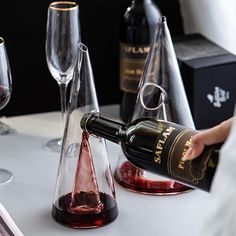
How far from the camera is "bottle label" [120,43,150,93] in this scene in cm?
152

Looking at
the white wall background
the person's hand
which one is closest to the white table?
the person's hand

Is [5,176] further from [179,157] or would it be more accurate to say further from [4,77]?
[179,157]

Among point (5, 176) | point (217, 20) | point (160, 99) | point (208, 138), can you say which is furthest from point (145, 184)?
point (217, 20)

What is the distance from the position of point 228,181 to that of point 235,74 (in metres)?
0.87

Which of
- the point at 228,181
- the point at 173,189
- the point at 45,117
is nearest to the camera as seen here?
the point at 228,181

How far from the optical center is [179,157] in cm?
102

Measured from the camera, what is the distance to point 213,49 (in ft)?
5.27

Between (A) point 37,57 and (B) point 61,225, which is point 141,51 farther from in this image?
(B) point 61,225

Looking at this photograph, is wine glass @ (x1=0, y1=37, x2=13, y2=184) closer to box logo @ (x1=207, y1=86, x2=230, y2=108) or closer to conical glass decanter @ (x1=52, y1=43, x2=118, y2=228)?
conical glass decanter @ (x1=52, y1=43, x2=118, y2=228)

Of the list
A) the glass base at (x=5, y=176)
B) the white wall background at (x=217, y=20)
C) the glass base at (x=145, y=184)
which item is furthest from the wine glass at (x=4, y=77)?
the white wall background at (x=217, y=20)

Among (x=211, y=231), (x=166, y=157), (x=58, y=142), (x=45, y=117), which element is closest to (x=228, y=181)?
(x=211, y=231)

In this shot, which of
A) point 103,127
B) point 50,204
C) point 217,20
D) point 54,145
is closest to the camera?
point 103,127

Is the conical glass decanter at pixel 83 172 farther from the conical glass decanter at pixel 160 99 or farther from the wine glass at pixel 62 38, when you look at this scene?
the wine glass at pixel 62 38

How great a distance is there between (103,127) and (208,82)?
47 cm
